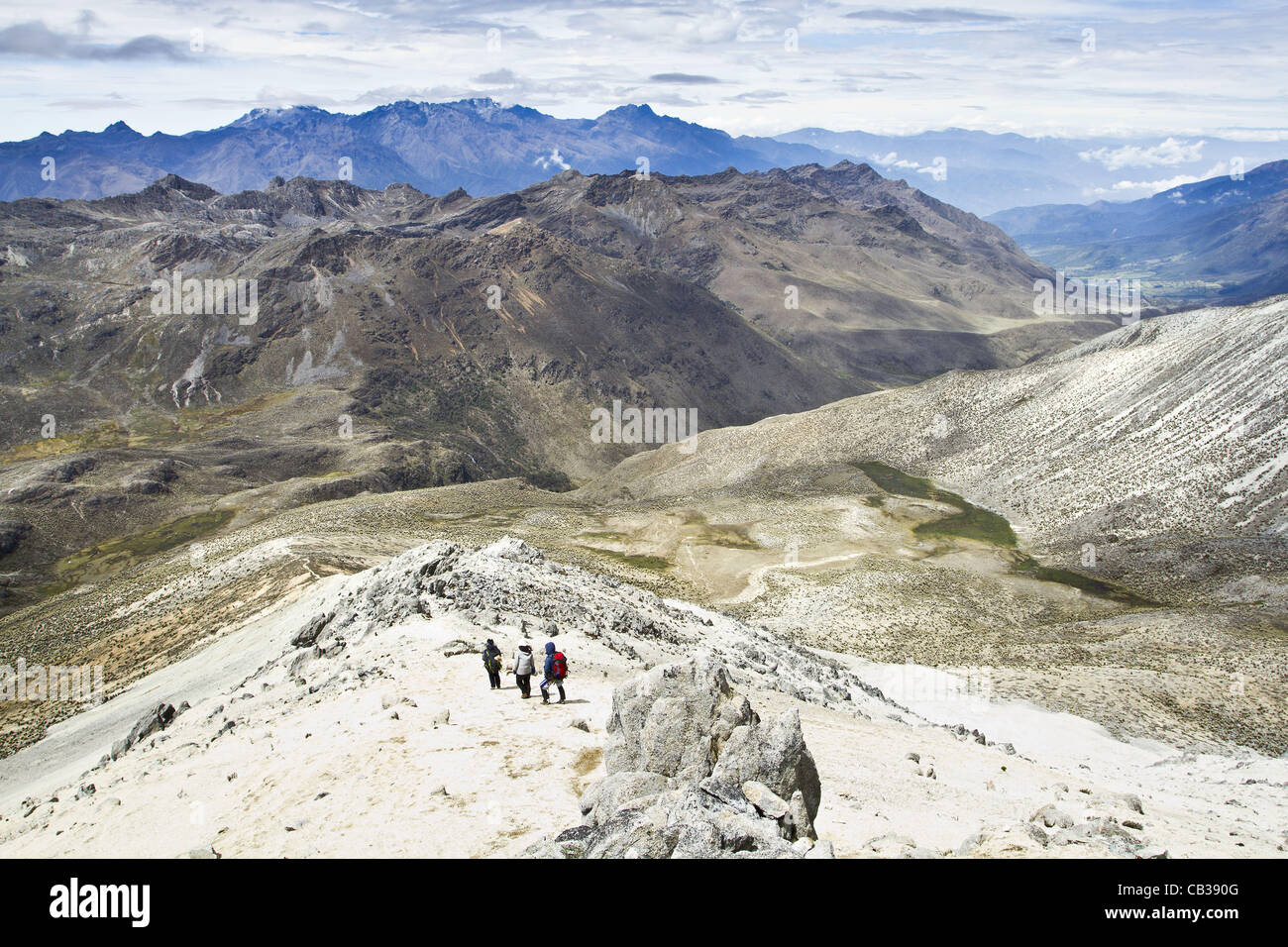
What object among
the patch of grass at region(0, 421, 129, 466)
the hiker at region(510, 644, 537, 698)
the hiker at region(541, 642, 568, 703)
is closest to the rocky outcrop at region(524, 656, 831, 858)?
the hiker at region(541, 642, 568, 703)

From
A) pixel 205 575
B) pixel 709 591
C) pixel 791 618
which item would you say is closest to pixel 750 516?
pixel 709 591

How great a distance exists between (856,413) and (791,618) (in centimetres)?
7806

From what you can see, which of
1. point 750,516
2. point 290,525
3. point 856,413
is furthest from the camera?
point 856,413

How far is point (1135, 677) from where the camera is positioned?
46156 millimetres

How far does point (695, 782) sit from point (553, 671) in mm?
10333

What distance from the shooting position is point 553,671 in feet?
80.4

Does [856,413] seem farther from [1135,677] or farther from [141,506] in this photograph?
[141,506]

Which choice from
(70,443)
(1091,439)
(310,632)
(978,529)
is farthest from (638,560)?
(70,443)

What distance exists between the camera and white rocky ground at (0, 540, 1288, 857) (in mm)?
17906

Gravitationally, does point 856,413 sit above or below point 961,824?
above

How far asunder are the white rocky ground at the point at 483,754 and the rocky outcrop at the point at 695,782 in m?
1.67

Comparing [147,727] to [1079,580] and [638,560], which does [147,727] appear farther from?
[1079,580]
